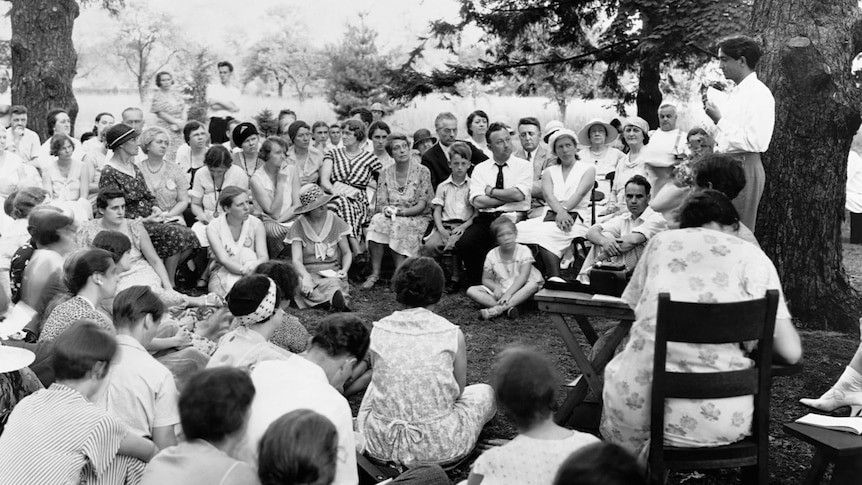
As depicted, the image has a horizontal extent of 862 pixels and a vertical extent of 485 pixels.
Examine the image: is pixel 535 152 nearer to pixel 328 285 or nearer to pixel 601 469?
pixel 328 285

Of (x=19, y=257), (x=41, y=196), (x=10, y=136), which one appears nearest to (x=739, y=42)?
(x=19, y=257)

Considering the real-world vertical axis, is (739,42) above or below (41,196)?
above

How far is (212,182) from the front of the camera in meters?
7.02

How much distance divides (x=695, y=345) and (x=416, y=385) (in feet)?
3.71

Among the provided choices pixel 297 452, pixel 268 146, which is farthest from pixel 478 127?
pixel 297 452

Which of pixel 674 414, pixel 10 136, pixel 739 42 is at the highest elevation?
pixel 739 42

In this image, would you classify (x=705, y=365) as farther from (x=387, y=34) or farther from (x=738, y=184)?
(x=387, y=34)

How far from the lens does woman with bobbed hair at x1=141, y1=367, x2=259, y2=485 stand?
2133mm

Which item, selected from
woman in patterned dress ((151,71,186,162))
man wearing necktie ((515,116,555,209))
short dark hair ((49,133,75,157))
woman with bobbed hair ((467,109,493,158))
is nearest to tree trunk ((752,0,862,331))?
man wearing necktie ((515,116,555,209))

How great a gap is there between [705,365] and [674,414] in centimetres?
20

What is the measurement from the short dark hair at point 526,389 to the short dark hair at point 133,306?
156 cm

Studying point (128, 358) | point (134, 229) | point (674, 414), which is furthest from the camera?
point (134, 229)

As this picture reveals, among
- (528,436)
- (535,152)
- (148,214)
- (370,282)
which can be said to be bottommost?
(370,282)

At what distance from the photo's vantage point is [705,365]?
278 cm
